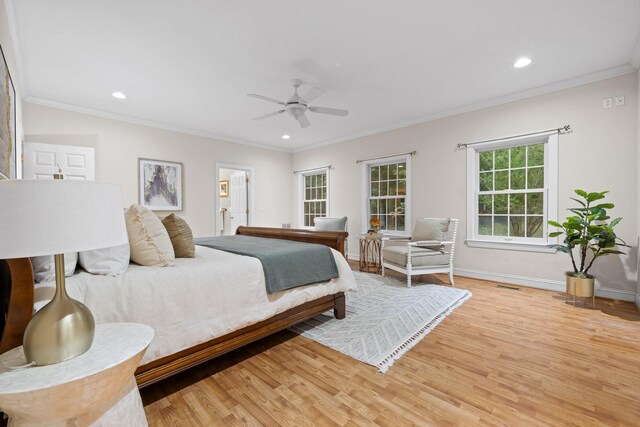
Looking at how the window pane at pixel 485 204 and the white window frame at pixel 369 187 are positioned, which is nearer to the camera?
the window pane at pixel 485 204

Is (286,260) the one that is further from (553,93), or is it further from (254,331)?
(553,93)

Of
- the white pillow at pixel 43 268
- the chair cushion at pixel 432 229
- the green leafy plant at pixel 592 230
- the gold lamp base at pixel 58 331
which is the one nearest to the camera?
the gold lamp base at pixel 58 331

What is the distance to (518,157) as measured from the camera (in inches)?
155

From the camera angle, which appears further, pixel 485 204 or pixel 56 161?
pixel 485 204

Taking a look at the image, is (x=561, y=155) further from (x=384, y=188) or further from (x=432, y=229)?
(x=384, y=188)

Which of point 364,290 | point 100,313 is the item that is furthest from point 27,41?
point 364,290

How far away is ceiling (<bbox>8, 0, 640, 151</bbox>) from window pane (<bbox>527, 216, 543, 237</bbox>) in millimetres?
1727

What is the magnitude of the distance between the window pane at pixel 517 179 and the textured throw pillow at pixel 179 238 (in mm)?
4232

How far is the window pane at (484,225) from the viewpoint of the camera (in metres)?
4.18

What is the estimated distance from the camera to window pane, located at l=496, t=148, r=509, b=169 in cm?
403

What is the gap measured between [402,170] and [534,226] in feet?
7.13

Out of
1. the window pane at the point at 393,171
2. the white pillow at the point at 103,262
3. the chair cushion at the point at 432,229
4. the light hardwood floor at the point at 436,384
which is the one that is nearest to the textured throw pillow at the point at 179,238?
the white pillow at the point at 103,262

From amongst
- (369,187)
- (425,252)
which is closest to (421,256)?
(425,252)

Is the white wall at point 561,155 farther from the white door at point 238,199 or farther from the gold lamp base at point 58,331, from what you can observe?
the gold lamp base at point 58,331
